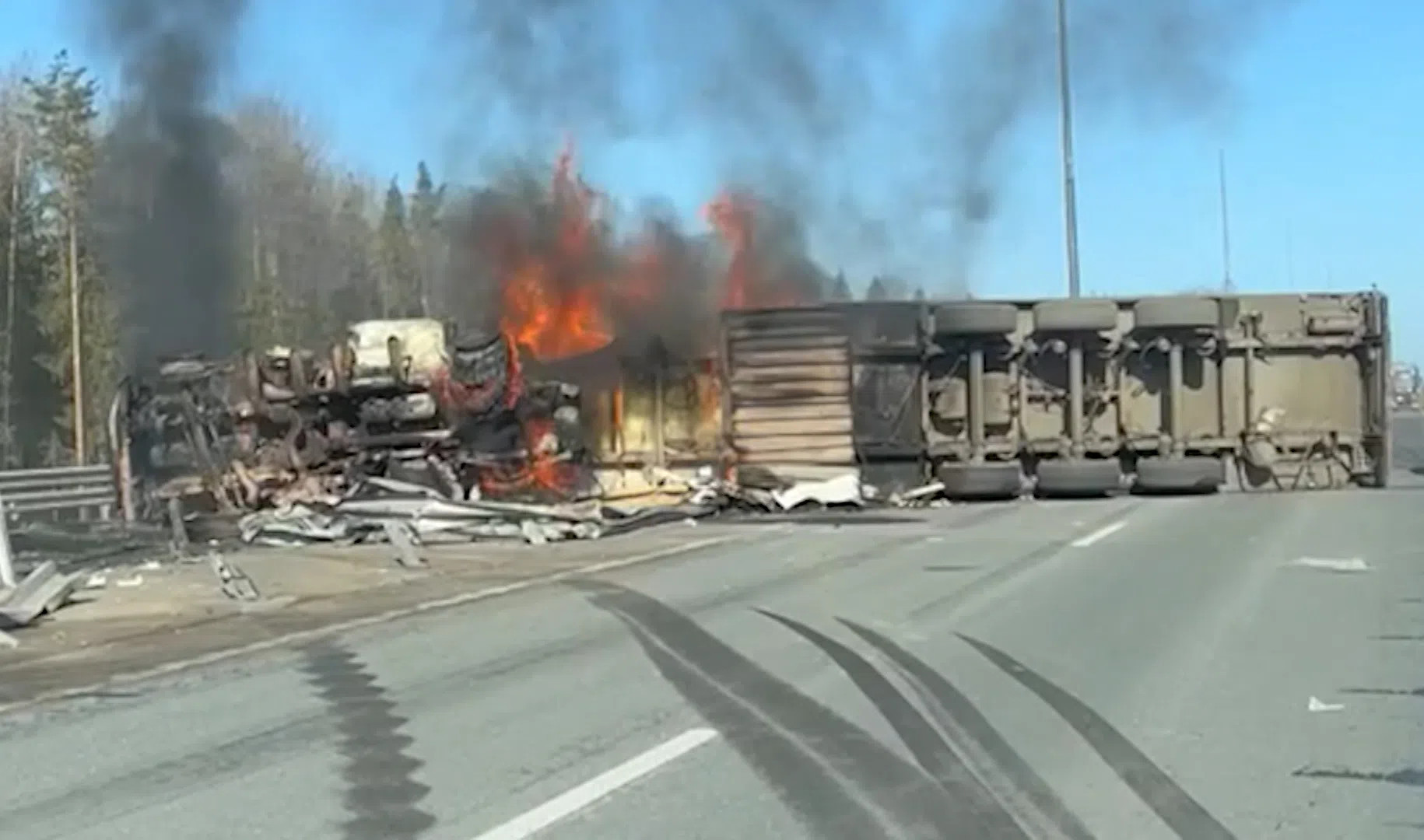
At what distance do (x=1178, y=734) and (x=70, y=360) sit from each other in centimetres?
4093

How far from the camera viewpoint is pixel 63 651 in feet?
42.2

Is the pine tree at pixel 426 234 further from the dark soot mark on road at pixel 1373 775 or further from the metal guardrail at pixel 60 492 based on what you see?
the dark soot mark on road at pixel 1373 775

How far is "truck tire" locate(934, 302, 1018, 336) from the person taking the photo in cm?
2817

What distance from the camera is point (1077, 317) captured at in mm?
28172

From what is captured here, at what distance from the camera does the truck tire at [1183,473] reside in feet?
93.0

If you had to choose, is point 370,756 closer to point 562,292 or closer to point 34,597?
point 34,597

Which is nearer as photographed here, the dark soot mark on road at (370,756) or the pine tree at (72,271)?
the dark soot mark on road at (370,756)

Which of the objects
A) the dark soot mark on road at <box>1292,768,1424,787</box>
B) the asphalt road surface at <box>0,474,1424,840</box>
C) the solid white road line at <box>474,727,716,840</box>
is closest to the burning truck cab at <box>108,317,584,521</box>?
the asphalt road surface at <box>0,474,1424,840</box>

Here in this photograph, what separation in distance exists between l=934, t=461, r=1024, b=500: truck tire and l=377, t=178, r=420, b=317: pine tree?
21419 mm

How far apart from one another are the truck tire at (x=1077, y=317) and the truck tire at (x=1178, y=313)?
1.30 ft

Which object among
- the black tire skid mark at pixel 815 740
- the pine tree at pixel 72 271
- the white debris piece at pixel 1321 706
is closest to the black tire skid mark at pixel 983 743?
the black tire skid mark at pixel 815 740

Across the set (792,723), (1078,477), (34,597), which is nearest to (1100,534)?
(1078,477)

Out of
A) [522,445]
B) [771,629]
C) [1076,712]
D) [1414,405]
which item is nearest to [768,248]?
[522,445]

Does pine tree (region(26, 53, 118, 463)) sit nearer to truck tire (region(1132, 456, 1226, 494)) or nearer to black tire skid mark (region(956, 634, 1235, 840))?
truck tire (region(1132, 456, 1226, 494))
